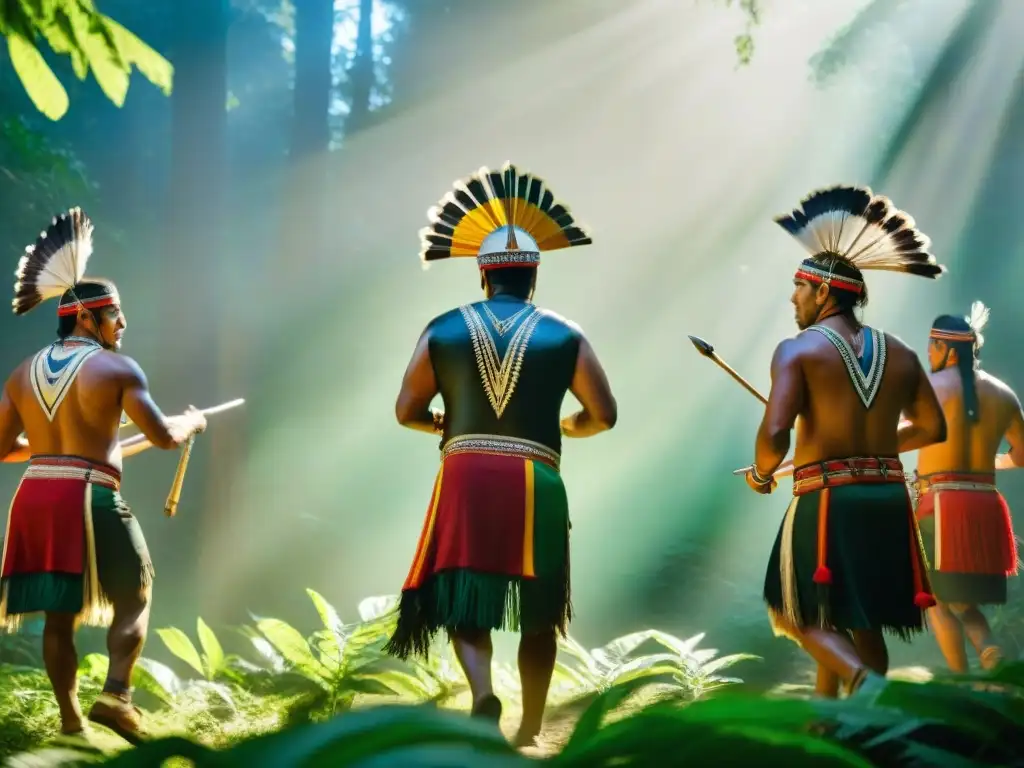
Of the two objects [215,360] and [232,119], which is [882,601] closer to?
[215,360]

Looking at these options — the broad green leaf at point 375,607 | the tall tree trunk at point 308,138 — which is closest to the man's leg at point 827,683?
the broad green leaf at point 375,607

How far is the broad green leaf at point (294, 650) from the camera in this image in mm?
4895

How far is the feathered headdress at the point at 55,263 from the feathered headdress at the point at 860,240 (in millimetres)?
2722

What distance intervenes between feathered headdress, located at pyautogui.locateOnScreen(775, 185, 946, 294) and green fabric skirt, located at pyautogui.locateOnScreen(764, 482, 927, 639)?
30.1 inches

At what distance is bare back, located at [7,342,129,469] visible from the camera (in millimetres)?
4012

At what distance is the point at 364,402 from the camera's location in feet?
43.9

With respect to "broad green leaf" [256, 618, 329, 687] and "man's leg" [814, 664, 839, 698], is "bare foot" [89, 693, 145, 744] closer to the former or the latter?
"broad green leaf" [256, 618, 329, 687]

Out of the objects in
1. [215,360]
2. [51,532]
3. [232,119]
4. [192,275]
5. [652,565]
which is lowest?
[652,565]

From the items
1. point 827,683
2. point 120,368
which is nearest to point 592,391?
point 827,683

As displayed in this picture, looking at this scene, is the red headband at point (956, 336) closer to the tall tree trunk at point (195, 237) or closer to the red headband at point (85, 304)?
the red headband at point (85, 304)

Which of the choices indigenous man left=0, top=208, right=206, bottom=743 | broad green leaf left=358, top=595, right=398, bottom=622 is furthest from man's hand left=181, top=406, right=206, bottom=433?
broad green leaf left=358, top=595, right=398, bottom=622

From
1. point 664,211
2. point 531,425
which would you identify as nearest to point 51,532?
point 531,425

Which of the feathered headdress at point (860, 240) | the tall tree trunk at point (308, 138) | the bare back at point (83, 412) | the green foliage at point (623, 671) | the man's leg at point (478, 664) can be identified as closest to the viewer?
the man's leg at point (478, 664)

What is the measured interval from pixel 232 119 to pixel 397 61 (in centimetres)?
228
